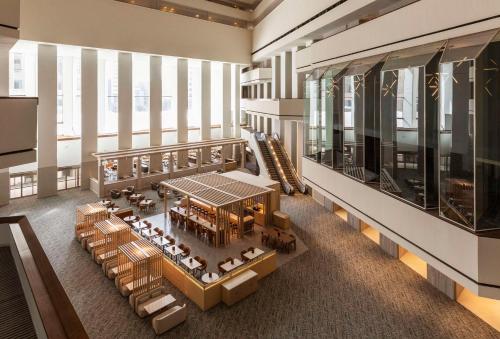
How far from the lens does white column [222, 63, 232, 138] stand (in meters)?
25.2

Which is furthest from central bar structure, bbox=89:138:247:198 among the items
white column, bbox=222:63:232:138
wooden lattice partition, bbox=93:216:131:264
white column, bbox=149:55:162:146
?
wooden lattice partition, bbox=93:216:131:264

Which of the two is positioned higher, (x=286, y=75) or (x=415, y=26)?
(x=286, y=75)

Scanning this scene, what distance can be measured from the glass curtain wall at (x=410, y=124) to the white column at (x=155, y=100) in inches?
649

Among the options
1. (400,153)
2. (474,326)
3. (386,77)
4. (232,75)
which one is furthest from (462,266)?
(232,75)

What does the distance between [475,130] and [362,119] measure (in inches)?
151

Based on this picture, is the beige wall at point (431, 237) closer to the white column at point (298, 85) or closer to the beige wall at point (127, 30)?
the white column at point (298, 85)

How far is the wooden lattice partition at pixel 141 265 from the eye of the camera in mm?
8484

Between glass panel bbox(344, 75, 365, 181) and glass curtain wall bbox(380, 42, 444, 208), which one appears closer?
glass curtain wall bbox(380, 42, 444, 208)

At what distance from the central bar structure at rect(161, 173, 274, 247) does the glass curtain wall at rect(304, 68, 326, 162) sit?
2738 millimetres

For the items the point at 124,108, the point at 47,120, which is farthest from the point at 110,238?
the point at 124,108

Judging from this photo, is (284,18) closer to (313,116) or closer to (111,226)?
(313,116)

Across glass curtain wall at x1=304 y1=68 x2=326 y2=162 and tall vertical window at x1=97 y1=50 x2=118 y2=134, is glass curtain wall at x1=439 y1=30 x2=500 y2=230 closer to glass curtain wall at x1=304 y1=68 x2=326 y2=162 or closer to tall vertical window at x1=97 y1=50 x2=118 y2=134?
glass curtain wall at x1=304 y1=68 x2=326 y2=162

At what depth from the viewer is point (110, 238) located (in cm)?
1034

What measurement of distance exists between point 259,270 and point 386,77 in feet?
21.3
